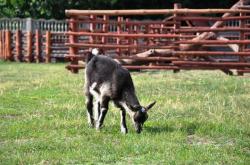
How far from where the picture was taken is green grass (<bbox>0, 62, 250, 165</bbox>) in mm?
7891

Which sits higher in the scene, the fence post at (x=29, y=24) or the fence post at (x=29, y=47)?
the fence post at (x=29, y=24)

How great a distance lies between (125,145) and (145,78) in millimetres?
10003

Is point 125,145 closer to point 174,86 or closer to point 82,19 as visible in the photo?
point 174,86

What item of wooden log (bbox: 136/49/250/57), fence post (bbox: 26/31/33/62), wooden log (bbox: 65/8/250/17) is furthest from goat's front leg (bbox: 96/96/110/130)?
fence post (bbox: 26/31/33/62)

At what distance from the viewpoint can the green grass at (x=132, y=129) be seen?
25.9ft

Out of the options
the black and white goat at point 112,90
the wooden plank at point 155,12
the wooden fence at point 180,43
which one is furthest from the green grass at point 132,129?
the wooden plank at point 155,12

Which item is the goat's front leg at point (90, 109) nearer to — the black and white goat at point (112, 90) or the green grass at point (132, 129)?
the black and white goat at point (112, 90)

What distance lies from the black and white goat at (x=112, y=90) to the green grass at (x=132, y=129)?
239 mm

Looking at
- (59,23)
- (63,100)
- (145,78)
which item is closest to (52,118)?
(63,100)

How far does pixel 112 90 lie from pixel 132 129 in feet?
2.33

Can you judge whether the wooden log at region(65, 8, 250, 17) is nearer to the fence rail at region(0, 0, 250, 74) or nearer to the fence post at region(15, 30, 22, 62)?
the fence rail at region(0, 0, 250, 74)

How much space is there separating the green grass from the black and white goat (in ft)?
0.78

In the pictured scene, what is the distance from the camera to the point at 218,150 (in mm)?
8312

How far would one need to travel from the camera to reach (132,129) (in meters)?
9.84
